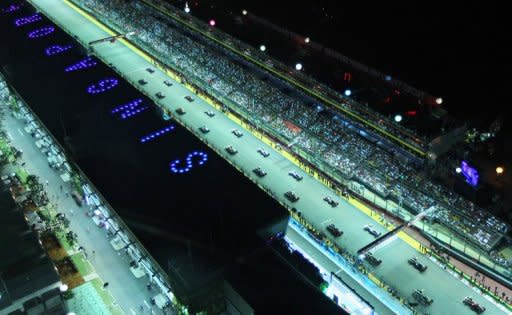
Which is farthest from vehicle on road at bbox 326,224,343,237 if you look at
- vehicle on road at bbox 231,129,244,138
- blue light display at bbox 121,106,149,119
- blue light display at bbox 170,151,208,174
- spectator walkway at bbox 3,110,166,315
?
blue light display at bbox 121,106,149,119

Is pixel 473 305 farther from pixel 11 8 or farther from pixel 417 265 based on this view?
pixel 11 8

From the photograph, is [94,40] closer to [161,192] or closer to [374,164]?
[161,192]

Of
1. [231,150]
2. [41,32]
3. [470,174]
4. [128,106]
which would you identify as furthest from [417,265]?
[41,32]

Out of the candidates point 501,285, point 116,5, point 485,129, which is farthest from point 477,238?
point 116,5

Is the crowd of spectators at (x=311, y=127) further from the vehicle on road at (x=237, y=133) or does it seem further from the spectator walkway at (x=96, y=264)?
the spectator walkway at (x=96, y=264)

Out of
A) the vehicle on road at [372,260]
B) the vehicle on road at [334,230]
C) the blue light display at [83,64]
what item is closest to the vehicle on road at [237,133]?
the vehicle on road at [334,230]

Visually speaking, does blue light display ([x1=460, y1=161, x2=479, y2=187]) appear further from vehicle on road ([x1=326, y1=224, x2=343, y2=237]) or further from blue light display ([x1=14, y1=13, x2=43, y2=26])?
blue light display ([x1=14, y1=13, x2=43, y2=26])
